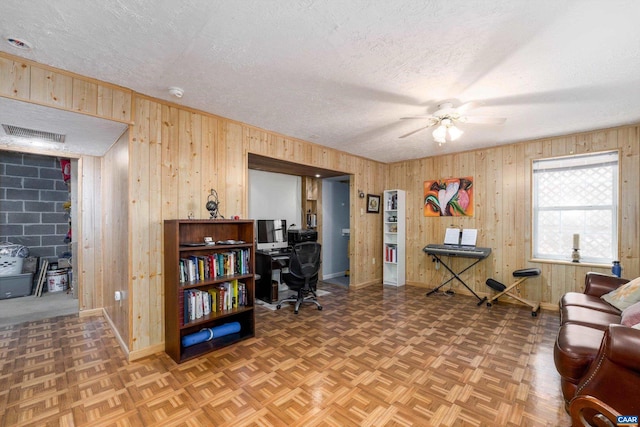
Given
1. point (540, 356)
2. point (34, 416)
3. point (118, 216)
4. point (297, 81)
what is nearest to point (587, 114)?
point (540, 356)

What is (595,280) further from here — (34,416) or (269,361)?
(34,416)

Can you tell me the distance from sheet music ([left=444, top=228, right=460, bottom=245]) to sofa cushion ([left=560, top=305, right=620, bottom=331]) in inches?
88.8

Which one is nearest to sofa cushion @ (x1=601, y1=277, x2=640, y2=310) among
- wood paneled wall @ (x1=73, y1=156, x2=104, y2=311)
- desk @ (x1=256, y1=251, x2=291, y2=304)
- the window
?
the window

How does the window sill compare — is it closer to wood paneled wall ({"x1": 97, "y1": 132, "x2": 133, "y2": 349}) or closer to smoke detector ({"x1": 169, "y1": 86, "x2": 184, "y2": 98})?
→ smoke detector ({"x1": 169, "y1": 86, "x2": 184, "y2": 98})

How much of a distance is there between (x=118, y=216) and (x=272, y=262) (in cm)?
207

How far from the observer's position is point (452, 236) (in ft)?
15.6

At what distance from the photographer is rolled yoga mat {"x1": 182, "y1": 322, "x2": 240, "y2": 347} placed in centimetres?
269

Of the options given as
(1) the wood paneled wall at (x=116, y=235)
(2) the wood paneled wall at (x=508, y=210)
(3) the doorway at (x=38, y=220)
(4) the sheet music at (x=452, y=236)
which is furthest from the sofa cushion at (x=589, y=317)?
(3) the doorway at (x=38, y=220)

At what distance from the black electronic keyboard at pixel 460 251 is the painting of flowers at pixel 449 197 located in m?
0.64

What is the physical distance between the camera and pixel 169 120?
278 cm

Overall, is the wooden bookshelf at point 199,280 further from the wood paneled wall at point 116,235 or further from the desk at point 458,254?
the desk at point 458,254

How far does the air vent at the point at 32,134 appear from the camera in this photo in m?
2.60

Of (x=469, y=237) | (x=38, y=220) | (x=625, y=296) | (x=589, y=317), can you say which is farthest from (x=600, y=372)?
(x=38, y=220)

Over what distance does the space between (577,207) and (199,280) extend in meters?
5.01
